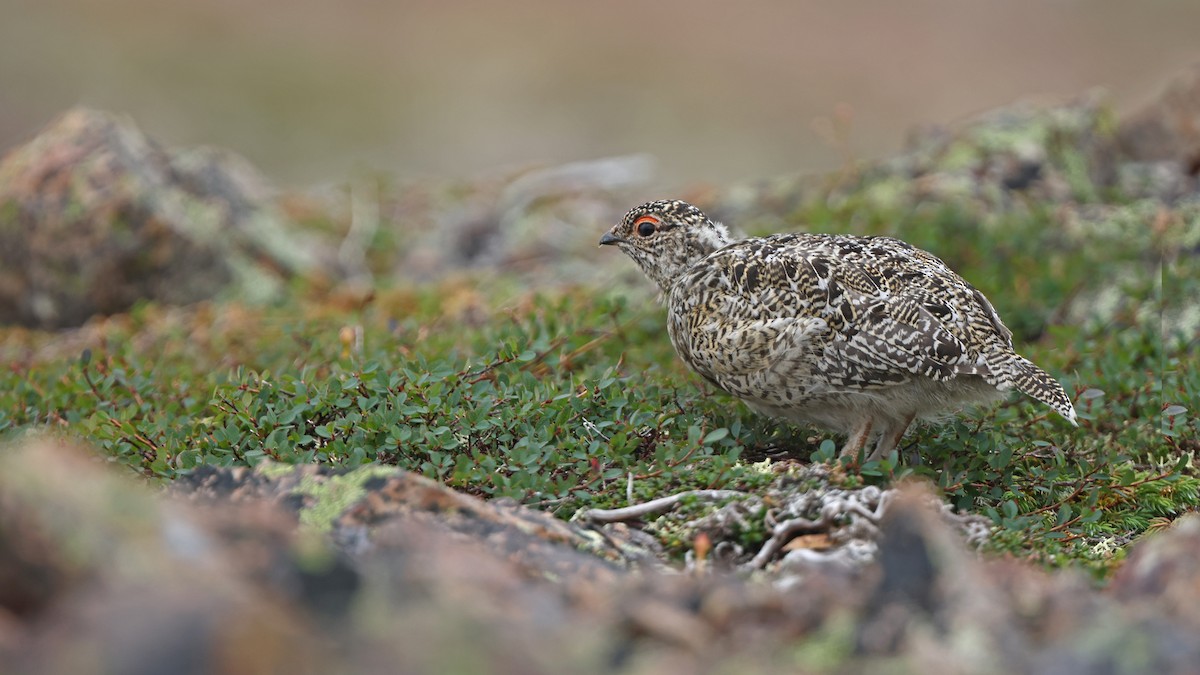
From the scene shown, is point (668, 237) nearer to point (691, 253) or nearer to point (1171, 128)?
point (691, 253)

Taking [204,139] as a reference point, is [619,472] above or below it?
above

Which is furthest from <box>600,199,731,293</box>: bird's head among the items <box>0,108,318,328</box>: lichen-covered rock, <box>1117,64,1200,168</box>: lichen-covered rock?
<box>1117,64,1200,168</box>: lichen-covered rock

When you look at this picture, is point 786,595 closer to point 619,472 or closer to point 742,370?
point 619,472

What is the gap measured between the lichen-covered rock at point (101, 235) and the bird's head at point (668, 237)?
13.8 feet

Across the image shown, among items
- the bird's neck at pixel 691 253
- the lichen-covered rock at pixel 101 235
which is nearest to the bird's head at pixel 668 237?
the bird's neck at pixel 691 253

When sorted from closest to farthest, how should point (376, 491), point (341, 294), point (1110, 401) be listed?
1. point (376, 491)
2. point (1110, 401)
3. point (341, 294)

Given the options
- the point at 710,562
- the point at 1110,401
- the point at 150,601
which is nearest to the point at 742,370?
the point at 710,562

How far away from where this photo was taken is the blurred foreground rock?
7.28ft

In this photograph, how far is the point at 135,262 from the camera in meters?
9.64

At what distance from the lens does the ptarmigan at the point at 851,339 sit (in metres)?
5.16

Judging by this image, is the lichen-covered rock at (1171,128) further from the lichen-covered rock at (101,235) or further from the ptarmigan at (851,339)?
the lichen-covered rock at (101,235)

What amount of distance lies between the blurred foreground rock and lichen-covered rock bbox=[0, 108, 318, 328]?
23.4ft

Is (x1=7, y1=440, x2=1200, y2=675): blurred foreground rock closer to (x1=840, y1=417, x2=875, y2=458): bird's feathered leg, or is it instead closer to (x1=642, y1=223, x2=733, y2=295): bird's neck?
(x1=840, y1=417, x2=875, y2=458): bird's feathered leg

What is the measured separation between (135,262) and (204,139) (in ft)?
34.4
